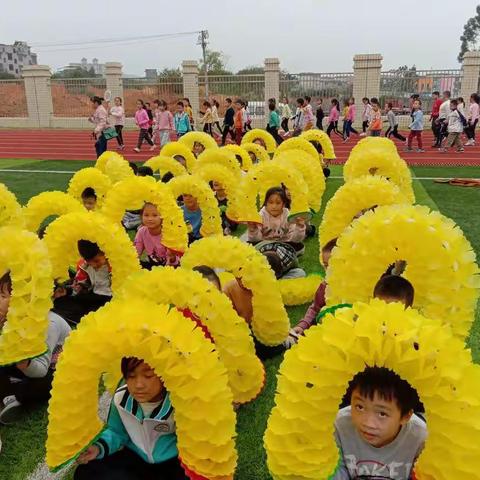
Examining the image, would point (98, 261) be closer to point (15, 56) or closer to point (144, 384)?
point (144, 384)

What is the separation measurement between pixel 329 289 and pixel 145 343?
1.76 meters

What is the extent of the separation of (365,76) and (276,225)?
68.9 feet

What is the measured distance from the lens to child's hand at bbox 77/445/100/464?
2.73 m

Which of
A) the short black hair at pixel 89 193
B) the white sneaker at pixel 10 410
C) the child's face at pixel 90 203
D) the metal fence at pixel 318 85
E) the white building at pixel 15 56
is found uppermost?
the white building at pixel 15 56

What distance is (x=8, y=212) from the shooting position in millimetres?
5949

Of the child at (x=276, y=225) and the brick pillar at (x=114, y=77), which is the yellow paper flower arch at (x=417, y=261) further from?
the brick pillar at (x=114, y=77)

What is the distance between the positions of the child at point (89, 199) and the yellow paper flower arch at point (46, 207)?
138 centimetres

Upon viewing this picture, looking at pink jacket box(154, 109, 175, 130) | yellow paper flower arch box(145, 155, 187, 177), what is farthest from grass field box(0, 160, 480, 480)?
pink jacket box(154, 109, 175, 130)

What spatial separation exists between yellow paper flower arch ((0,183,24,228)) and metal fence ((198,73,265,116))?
22125mm

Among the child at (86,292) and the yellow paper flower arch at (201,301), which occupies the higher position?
the yellow paper flower arch at (201,301)

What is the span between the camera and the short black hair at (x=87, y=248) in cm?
474

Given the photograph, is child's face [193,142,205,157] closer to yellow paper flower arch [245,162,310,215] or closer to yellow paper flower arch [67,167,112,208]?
yellow paper flower arch [67,167,112,208]

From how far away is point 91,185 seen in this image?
7.66 meters

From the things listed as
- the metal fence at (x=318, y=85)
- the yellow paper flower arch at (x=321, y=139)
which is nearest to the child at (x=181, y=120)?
the yellow paper flower arch at (x=321, y=139)
